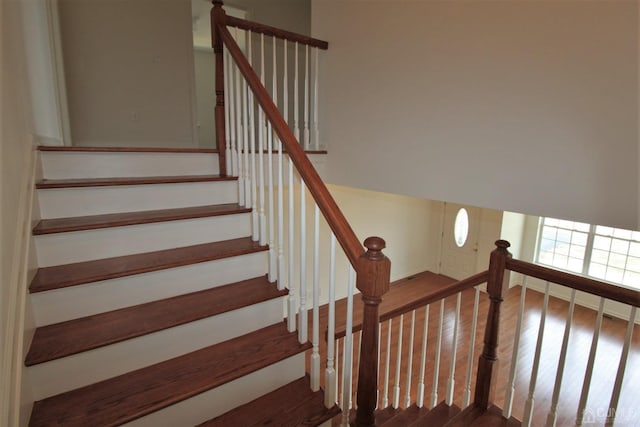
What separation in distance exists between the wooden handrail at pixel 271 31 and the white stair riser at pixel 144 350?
1857 mm

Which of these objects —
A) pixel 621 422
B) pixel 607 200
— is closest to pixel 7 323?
pixel 607 200

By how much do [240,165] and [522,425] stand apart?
6.74ft

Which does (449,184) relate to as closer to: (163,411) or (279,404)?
(279,404)

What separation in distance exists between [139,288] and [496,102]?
203 centimetres

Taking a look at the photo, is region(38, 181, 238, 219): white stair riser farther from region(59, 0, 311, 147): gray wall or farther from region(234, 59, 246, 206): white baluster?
region(59, 0, 311, 147): gray wall

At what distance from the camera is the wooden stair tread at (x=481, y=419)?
1834 mm

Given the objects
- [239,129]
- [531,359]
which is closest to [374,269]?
[239,129]

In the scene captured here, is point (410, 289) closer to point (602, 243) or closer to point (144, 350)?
point (602, 243)

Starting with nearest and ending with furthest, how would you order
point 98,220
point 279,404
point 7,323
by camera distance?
point 7,323
point 279,404
point 98,220

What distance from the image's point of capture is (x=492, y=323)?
1934 millimetres

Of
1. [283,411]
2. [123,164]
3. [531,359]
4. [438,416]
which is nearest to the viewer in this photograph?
[283,411]

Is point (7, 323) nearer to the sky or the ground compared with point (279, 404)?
nearer to the sky

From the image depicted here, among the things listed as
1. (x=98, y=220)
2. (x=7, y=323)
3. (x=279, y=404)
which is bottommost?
(x=279, y=404)

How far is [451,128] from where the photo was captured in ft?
6.85
